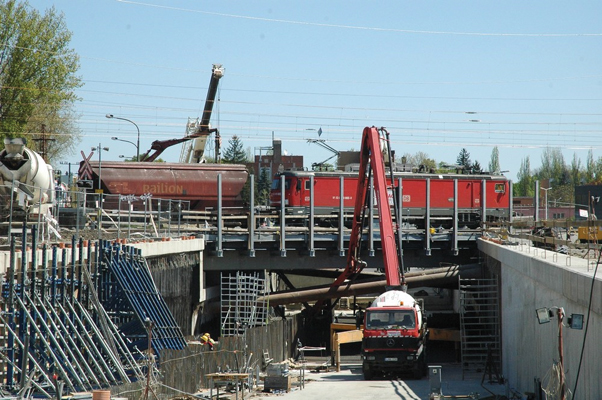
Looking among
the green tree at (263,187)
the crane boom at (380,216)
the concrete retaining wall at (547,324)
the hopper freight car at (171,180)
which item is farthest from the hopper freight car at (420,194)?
the green tree at (263,187)

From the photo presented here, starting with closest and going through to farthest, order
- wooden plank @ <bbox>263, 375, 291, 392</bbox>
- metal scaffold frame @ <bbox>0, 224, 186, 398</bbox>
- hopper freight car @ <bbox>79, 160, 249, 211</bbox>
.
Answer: metal scaffold frame @ <bbox>0, 224, 186, 398</bbox>
wooden plank @ <bbox>263, 375, 291, 392</bbox>
hopper freight car @ <bbox>79, 160, 249, 211</bbox>

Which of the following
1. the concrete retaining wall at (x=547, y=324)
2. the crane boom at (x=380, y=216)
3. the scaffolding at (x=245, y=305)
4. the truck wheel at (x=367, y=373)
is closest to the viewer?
the concrete retaining wall at (x=547, y=324)

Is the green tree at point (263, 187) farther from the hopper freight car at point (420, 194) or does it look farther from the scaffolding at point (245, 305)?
the scaffolding at point (245, 305)

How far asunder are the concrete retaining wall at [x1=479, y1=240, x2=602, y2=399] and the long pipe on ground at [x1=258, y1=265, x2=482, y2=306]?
754 centimetres

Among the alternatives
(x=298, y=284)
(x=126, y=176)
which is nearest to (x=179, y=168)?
(x=126, y=176)

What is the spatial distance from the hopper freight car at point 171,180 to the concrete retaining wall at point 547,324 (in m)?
21.8

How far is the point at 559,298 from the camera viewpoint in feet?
56.3

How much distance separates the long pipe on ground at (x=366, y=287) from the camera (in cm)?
3641

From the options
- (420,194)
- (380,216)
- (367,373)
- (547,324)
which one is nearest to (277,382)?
(367,373)

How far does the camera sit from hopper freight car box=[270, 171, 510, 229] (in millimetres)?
45375

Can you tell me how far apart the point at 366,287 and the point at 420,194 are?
11.3 m

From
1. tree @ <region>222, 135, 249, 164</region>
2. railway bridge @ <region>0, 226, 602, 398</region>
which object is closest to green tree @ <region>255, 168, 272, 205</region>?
tree @ <region>222, 135, 249, 164</region>

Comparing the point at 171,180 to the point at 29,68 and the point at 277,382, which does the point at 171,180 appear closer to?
the point at 29,68

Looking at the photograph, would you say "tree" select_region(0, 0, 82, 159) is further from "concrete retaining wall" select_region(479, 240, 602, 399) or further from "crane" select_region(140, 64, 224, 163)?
"concrete retaining wall" select_region(479, 240, 602, 399)
